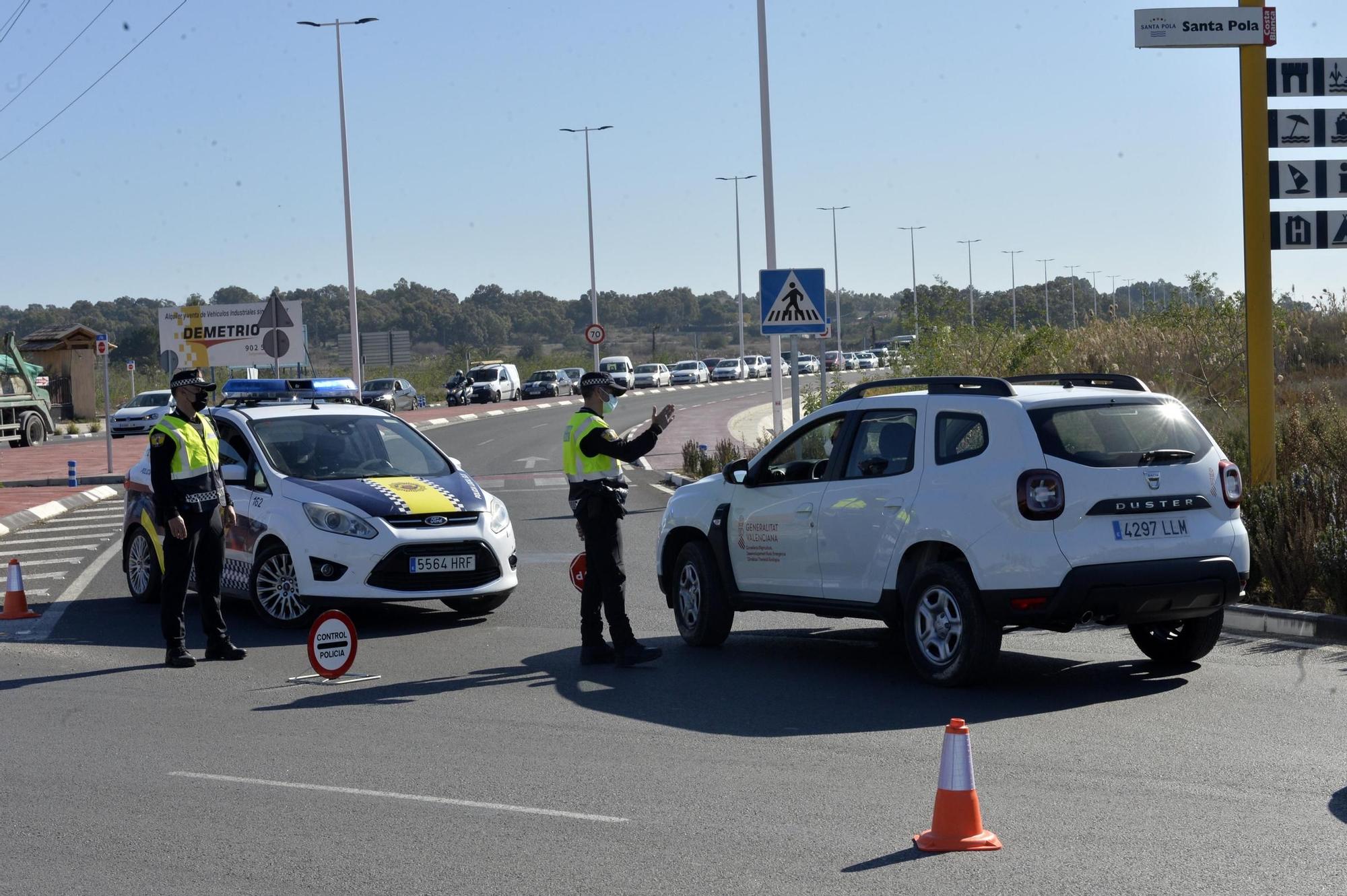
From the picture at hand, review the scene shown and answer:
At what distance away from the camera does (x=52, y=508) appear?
80.8 ft

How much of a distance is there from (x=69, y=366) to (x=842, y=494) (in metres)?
53.8

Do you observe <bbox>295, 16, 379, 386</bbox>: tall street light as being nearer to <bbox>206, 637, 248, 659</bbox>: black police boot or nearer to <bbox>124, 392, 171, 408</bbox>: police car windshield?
<bbox>124, 392, 171, 408</bbox>: police car windshield

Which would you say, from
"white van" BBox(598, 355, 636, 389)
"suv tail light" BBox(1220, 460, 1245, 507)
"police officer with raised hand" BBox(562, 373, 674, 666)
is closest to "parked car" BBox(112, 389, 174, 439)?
"white van" BBox(598, 355, 636, 389)

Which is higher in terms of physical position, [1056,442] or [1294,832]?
[1056,442]

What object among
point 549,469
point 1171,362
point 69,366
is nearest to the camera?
point 1171,362

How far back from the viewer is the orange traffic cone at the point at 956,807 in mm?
5750

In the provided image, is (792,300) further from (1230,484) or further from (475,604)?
(1230,484)

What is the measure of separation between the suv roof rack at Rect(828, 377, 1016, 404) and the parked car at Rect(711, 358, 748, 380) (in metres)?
84.9

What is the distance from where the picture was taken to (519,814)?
251 inches

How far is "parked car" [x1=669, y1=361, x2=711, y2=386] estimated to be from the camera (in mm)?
89688

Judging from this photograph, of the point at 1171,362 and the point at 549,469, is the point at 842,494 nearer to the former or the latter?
the point at 1171,362

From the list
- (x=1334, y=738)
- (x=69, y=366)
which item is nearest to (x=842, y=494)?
(x=1334, y=738)

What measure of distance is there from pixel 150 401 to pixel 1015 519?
43912mm

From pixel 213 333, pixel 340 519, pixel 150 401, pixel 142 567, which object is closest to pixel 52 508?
pixel 142 567
